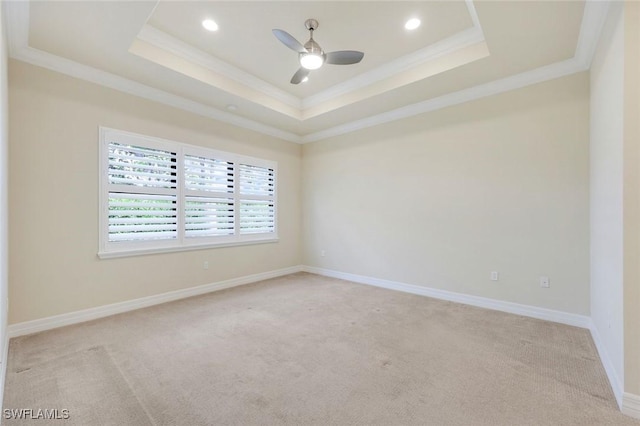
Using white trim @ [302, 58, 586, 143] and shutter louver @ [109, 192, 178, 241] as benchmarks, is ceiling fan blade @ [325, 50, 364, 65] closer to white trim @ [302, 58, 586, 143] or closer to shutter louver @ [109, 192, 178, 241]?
white trim @ [302, 58, 586, 143]

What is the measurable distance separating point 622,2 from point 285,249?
528 centimetres

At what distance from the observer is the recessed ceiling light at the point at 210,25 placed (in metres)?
2.96

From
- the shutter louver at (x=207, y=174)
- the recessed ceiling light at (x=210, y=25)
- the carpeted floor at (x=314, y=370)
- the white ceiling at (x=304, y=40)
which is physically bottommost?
the carpeted floor at (x=314, y=370)

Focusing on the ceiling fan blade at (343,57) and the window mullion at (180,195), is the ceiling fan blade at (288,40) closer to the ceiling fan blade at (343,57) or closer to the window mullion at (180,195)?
the ceiling fan blade at (343,57)

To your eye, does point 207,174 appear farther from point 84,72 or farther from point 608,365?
point 608,365

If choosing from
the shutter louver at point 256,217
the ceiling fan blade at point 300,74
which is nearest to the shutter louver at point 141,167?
the shutter louver at point 256,217

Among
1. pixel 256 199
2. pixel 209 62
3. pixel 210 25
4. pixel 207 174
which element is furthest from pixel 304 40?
pixel 256 199

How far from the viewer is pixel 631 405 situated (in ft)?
5.84

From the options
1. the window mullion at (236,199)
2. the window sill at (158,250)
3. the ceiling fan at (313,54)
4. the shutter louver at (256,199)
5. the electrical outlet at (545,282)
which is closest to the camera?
the ceiling fan at (313,54)

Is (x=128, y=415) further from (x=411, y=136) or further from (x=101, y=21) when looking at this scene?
(x=411, y=136)

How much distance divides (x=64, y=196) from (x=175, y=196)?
122 centimetres

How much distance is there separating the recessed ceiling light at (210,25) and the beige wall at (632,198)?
3421 millimetres

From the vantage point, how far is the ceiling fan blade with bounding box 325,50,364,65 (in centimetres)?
283

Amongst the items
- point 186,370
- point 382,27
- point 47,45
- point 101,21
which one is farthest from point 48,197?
point 382,27
